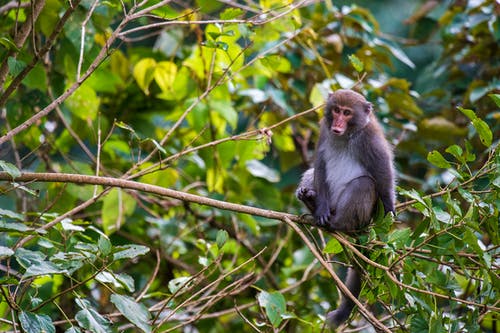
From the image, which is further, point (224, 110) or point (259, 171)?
point (259, 171)

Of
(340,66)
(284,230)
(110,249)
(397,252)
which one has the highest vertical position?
(110,249)

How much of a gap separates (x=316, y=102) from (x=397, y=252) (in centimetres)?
249

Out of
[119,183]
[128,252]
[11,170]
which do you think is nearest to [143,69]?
[119,183]

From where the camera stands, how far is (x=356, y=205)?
460 cm

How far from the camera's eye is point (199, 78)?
606 cm

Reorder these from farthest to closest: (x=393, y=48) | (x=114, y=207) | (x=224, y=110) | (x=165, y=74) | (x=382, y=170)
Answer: (x=393, y=48) → (x=165, y=74) → (x=224, y=110) → (x=114, y=207) → (x=382, y=170)

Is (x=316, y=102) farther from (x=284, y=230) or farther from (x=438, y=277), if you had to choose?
(x=438, y=277)

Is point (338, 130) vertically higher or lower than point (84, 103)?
lower

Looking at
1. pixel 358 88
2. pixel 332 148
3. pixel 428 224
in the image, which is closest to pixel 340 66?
pixel 358 88

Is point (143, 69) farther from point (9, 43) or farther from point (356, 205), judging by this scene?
point (9, 43)

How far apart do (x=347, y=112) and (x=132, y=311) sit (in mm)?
2302

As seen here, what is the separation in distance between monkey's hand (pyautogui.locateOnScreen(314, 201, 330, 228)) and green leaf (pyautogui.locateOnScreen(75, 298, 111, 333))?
1.51 m

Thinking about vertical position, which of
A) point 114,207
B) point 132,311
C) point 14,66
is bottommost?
point 114,207

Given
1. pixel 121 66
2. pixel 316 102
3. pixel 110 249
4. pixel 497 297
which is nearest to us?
pixel 110 249
